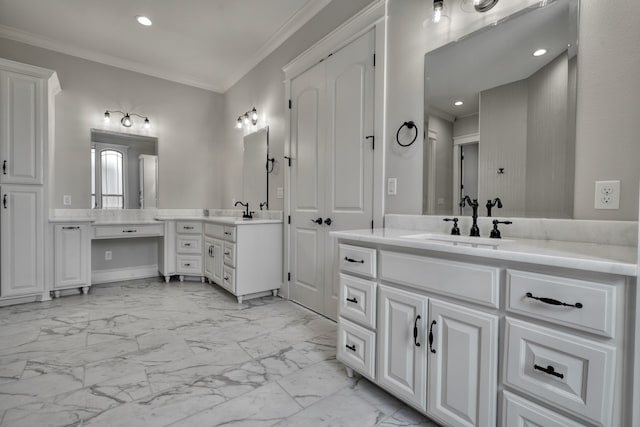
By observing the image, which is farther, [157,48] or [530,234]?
[157,48]

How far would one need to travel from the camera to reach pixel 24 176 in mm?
2973

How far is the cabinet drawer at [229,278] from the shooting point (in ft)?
10.1

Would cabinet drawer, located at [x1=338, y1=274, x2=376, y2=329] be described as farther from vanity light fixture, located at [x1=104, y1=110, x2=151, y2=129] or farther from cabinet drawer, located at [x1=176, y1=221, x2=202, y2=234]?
vanity light fixture, located at [x1=104, y1=110, x2=151, y2=129]

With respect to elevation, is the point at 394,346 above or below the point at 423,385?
above

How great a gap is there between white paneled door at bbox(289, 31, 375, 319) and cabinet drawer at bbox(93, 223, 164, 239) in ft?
6.24

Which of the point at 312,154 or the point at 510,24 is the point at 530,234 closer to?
the point at 510,24

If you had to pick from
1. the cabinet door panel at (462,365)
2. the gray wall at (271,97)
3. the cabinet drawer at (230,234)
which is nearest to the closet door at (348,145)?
the gray wall at (271,97)

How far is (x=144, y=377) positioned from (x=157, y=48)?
11.8 feet

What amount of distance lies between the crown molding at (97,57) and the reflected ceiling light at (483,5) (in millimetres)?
3950

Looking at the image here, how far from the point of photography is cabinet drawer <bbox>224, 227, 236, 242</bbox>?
9.99ft

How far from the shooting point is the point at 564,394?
3.00 feet

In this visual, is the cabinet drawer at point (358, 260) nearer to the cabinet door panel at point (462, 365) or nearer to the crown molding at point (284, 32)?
the cabinet door panel at point (462, 365)

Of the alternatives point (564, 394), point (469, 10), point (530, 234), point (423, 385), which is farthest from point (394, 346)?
point (469, 10)

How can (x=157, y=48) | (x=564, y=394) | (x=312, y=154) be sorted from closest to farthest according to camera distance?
(x=564, y=394)
(x=312, y=154)
(x=157, y=48)
